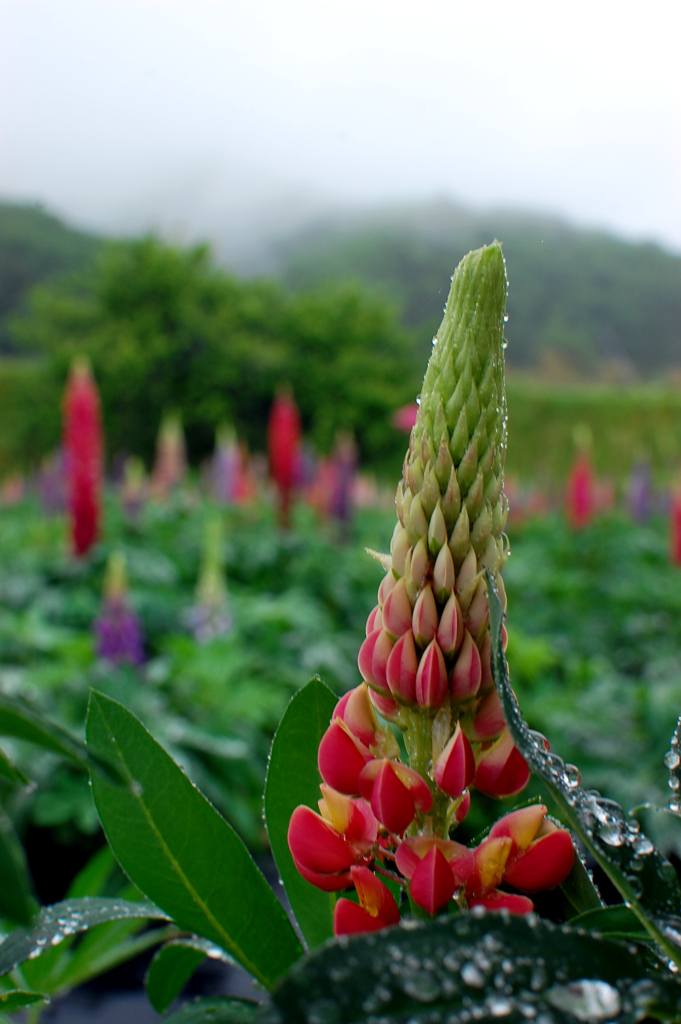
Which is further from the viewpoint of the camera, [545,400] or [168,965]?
[545,400]

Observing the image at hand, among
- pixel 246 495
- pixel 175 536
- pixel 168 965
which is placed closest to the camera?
pixel 168 965

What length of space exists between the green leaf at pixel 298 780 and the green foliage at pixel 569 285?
0.59 ft

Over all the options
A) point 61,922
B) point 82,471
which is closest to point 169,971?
point 61,922

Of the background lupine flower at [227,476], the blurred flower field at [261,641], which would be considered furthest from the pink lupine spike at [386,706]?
the background lupine flower at [227,476]

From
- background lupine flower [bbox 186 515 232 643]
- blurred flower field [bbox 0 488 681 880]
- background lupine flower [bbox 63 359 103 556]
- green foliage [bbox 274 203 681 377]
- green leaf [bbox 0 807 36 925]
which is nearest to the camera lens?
green leaf [bbox 0 807 36 925]

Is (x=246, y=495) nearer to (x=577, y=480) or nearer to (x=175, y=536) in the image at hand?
(x=175, y=536)

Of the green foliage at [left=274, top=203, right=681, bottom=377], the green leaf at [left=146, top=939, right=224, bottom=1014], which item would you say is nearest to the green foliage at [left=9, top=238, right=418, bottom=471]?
the green foliage at [left=274, top=203, right=681, bottom=377]

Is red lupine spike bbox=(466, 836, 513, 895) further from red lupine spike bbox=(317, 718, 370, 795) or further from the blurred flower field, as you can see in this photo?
the blurred flower field

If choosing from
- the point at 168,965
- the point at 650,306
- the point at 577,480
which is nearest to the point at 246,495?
the point at 577,480

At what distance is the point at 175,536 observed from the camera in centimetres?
347

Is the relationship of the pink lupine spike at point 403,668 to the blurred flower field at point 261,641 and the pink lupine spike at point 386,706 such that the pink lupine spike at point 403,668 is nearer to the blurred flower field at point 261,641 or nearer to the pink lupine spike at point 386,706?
the pink lupine spike at point 386,706

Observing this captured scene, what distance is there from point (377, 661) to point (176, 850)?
9cm

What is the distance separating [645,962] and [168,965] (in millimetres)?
203

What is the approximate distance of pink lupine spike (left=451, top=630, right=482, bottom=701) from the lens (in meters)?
0.24
